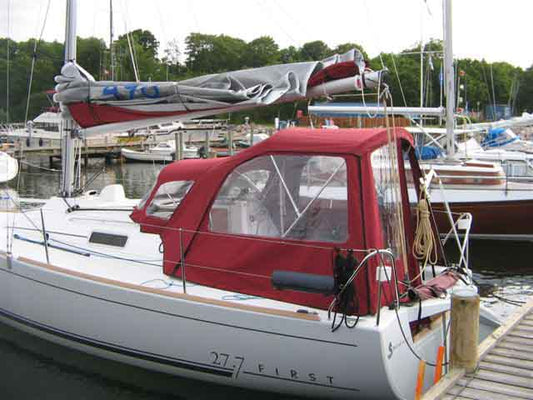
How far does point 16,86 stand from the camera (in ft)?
86.6

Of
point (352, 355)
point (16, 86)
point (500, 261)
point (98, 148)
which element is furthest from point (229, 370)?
point (98, 148)

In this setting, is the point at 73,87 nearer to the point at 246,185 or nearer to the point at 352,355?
the point at 246,185

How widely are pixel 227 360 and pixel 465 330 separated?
89.9 inches

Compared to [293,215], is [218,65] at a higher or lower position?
higher

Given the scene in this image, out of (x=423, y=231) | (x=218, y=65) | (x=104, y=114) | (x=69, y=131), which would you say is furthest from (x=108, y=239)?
(x=218, y=65)

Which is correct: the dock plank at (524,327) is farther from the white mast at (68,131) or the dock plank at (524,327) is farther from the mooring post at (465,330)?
the white mast at (68,131)

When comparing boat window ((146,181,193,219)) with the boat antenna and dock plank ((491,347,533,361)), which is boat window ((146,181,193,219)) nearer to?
the boat antenna

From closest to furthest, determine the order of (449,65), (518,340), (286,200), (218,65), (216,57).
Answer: (286,200)
(518,340)
(449,65)
(216,57)
(218,65)

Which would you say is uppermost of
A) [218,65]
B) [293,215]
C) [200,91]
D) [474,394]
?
[218,65]

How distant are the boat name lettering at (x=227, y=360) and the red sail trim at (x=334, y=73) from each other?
336cm

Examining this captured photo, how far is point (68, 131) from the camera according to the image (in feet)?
30.3

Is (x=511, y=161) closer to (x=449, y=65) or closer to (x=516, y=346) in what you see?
(x=449, y=65)

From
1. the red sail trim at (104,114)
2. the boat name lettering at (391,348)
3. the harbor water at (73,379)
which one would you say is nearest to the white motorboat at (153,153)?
the red sail trim at (104,114)

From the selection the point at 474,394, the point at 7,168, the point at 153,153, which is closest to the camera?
the point at 474,394
